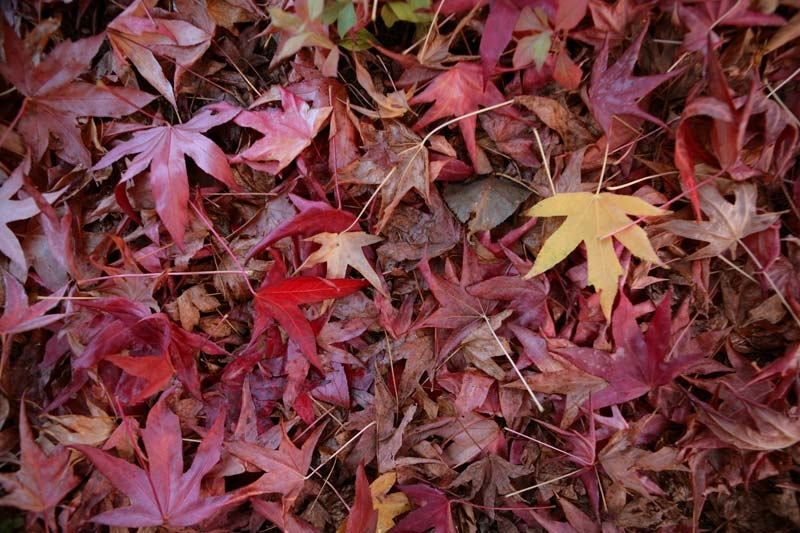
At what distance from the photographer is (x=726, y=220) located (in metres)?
0.71

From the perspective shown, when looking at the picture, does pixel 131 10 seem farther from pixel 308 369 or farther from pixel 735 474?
pixel 735 474

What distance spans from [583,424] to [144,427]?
0.79m

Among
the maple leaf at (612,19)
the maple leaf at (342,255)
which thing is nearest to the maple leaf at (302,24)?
the maple leaf at (342,255)

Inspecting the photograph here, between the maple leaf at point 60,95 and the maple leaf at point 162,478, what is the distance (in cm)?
47

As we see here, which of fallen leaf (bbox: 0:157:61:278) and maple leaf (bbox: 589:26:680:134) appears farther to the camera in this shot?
fallen leaf (bbox: 0:157:61:278)

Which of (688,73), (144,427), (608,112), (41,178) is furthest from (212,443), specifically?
(688,73)

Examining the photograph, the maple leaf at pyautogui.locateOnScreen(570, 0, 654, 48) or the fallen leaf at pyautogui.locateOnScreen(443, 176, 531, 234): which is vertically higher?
the maple leaf at pyautogui.locateOnScreen(570, 0, 654, 48)

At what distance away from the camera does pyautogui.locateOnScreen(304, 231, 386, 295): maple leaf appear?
750 mm

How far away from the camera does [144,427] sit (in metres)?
0.84

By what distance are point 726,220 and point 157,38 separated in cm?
96

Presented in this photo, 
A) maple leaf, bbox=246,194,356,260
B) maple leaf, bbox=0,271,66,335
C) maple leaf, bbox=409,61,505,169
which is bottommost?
maple leaf, bbox=0,271,66,335

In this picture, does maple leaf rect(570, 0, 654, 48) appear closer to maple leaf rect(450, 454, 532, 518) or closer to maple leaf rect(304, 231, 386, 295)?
maple leaf rect(304, 231, 386, 295)

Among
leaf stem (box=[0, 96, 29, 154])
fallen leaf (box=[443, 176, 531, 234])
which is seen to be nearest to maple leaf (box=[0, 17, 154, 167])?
leaf stem (box=[0, 96, 29, 154])

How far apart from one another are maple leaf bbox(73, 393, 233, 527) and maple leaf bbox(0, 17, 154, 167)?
47cm
